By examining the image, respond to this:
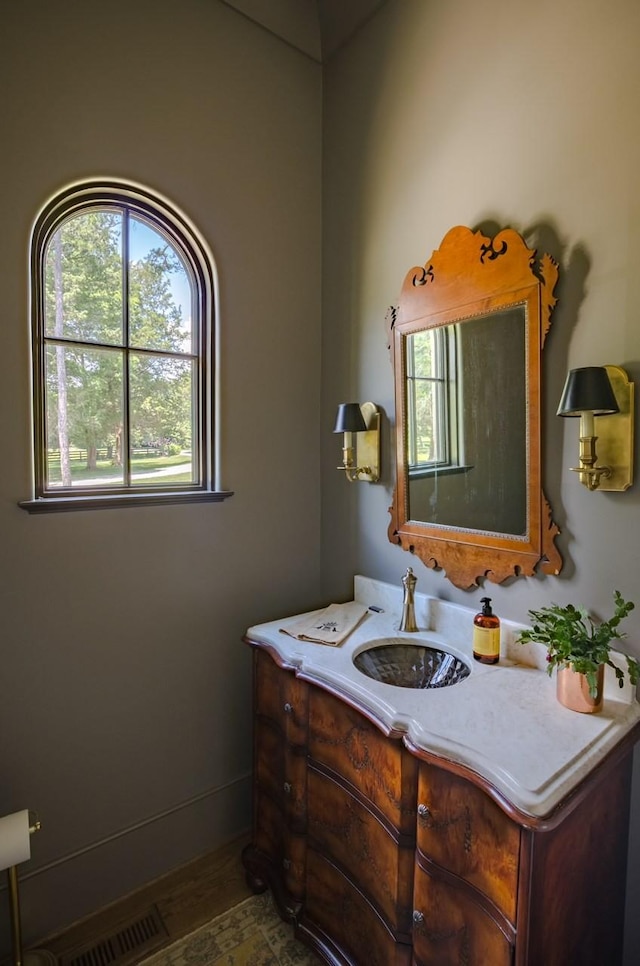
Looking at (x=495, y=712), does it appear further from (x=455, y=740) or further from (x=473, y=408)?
(x=473, y=408)

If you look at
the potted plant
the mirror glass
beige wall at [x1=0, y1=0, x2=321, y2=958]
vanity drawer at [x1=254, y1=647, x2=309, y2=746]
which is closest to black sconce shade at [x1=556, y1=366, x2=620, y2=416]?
the mirror glass

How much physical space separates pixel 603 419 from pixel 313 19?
6.95ft

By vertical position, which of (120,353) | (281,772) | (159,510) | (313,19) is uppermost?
(313,19)

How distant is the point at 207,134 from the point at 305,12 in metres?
0.80

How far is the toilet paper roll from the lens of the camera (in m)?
1.22

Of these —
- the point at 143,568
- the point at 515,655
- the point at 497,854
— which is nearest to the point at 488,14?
the point at 515,655

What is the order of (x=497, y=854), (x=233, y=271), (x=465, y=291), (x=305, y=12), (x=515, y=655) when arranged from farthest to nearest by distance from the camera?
(x=305, y=12) → (x=233, y=271) → (x=465, y=291) → (x=515, y=655) → (x=497, y=854)

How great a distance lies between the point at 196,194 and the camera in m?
1.78

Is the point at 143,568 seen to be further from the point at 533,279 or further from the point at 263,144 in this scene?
the point at 263,144

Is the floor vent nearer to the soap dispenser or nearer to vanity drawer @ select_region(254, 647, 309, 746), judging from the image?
vanity drawer @ select_region(254, 647, 309, 746)

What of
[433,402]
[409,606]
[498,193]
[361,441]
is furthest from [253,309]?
[409,606]

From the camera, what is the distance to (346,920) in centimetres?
132

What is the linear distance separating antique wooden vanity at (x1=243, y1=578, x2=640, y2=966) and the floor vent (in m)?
0.40

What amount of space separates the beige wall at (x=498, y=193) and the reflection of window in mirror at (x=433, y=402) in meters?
0.14
